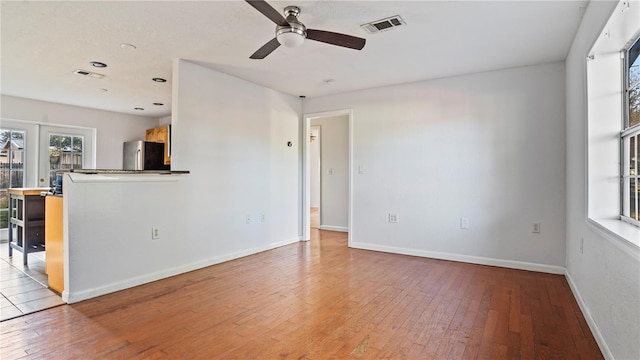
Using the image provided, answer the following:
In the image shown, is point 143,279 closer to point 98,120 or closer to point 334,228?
point 334,228

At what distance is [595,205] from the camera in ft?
7.81

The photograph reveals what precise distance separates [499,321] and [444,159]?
226cm

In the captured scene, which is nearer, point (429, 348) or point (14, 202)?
point (429, 348)

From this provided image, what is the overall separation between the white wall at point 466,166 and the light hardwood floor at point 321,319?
554 millimetres

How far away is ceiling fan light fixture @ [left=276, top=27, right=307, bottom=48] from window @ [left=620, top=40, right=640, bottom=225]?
2.15 meters

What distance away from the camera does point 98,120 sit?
627 centimetres

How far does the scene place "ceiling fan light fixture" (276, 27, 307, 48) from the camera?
2.30 metres

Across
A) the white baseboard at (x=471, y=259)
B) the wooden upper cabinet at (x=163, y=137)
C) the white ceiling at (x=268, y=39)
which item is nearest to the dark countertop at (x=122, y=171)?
the white ceiling at (x=268, y=39)

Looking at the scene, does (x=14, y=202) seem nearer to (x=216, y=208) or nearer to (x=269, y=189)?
(x=216, y=208)

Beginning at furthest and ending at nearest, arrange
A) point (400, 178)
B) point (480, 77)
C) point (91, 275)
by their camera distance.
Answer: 1. point (400, 178)
2. point (480, 77)
3. point (91, 275)

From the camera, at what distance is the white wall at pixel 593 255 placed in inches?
62.8

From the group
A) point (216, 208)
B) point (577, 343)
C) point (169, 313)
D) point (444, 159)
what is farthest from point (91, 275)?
point (444, 159)

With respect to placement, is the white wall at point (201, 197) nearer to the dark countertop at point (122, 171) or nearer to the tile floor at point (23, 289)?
the dark countertop at point (122, 171)

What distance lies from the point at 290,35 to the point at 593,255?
2618mm
